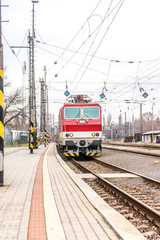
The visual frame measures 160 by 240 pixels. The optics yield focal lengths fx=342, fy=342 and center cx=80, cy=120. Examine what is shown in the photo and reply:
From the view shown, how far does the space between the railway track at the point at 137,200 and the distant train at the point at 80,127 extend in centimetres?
720

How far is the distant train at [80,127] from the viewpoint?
1856 cm

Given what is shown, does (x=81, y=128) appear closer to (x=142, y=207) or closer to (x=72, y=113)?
(x=72, y=113)

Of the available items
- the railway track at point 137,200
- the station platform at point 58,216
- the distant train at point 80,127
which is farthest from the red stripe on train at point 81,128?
the station platform at point 58,216

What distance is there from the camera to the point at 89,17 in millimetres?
14742

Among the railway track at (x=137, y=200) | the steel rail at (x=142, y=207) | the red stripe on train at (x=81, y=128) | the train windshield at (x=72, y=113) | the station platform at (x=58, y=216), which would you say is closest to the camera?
the station platform at (x=58, y=216)

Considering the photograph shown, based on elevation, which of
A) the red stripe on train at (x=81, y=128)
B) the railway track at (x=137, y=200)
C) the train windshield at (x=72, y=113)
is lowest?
the railway track at (x=137, y=200)

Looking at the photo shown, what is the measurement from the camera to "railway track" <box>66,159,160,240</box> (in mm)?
5474

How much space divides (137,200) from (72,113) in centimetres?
1233

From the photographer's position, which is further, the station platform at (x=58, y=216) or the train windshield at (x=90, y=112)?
the train windshield at (x=90, y=112)

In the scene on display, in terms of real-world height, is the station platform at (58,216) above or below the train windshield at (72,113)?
A: below

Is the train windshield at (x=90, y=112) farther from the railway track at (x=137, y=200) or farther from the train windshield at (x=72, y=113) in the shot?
the railway track at (x=137, y=200)

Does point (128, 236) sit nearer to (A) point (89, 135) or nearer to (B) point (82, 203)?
(B) point (82, 203)

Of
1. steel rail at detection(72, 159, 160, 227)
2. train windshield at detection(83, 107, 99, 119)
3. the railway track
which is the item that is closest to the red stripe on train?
train windshield at detection(83, 107, 99, 119)

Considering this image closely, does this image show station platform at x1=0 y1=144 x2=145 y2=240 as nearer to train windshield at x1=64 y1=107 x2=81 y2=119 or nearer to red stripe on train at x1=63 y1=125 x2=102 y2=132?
red stripe on train at x1=63 y1=125 x2=102 y2=132
